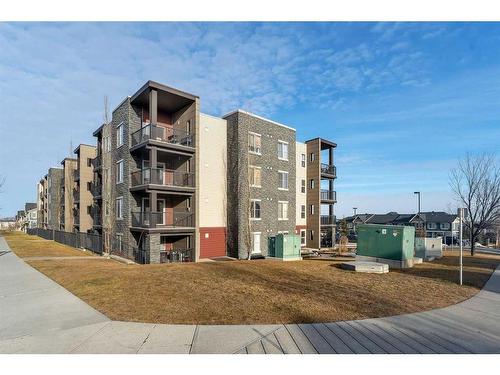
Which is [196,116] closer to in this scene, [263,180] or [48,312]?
[263,180]

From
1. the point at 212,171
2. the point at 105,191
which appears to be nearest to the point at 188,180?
the point at 212,171

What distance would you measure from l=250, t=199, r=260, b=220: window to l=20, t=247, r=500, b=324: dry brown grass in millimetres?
12593

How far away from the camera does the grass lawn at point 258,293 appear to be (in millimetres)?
7336

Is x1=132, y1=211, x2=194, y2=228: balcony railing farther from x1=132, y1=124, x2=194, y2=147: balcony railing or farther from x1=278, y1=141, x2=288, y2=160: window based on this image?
x1=278, y1=141, x2=288, y2=160: window

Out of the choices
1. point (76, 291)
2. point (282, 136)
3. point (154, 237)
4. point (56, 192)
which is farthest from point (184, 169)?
point (56, 192)

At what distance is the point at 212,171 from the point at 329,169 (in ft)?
59.3

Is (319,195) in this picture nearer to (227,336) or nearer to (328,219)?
(328,219)

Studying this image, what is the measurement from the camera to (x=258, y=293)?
9.50m

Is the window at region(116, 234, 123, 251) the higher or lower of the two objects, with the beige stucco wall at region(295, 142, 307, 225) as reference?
lower

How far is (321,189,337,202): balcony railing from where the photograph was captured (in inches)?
1423

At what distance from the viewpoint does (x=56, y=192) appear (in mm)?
50062

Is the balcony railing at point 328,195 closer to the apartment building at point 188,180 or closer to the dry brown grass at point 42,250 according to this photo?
the apartment building at point 188,180

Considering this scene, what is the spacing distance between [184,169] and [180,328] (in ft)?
61.4

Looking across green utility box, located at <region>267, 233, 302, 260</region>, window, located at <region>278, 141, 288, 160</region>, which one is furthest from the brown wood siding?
window, located at <region>278, 141, 288, 160</region>
